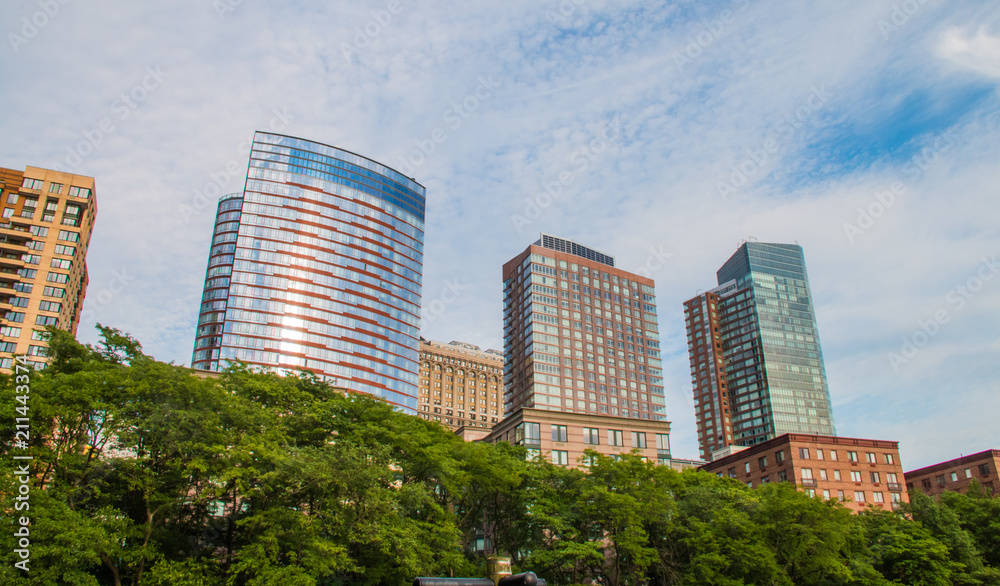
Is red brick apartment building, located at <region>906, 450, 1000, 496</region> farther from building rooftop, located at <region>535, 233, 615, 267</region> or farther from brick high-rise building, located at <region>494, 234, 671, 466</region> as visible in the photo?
building rooftop, located at <region>535, 233, 615, 267</region>

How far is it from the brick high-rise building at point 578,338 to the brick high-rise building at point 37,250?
9867 cm

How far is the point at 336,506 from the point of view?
42656mm

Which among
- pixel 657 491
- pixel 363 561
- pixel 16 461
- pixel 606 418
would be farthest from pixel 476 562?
pixel 606 418

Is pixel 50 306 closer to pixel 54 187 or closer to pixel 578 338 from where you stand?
pixel 54 187

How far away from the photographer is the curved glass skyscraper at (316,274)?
5620 inches

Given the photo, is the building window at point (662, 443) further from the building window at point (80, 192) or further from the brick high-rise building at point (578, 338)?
the building window at point (80, 192)

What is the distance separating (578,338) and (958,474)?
86143mm

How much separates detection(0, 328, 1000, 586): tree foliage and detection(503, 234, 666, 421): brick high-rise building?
335 ft

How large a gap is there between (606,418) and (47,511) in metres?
66.1

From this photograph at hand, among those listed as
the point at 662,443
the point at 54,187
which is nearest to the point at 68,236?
the point at 54,187

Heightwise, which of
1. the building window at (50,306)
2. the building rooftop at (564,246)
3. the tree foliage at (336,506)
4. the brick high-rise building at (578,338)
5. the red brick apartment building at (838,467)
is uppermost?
the building rooftop at (564,246)

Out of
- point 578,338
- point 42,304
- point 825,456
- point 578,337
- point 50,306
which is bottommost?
point 825,456

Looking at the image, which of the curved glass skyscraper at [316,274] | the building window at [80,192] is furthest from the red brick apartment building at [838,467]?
the building window at [80,192]

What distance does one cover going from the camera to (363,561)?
153ft
